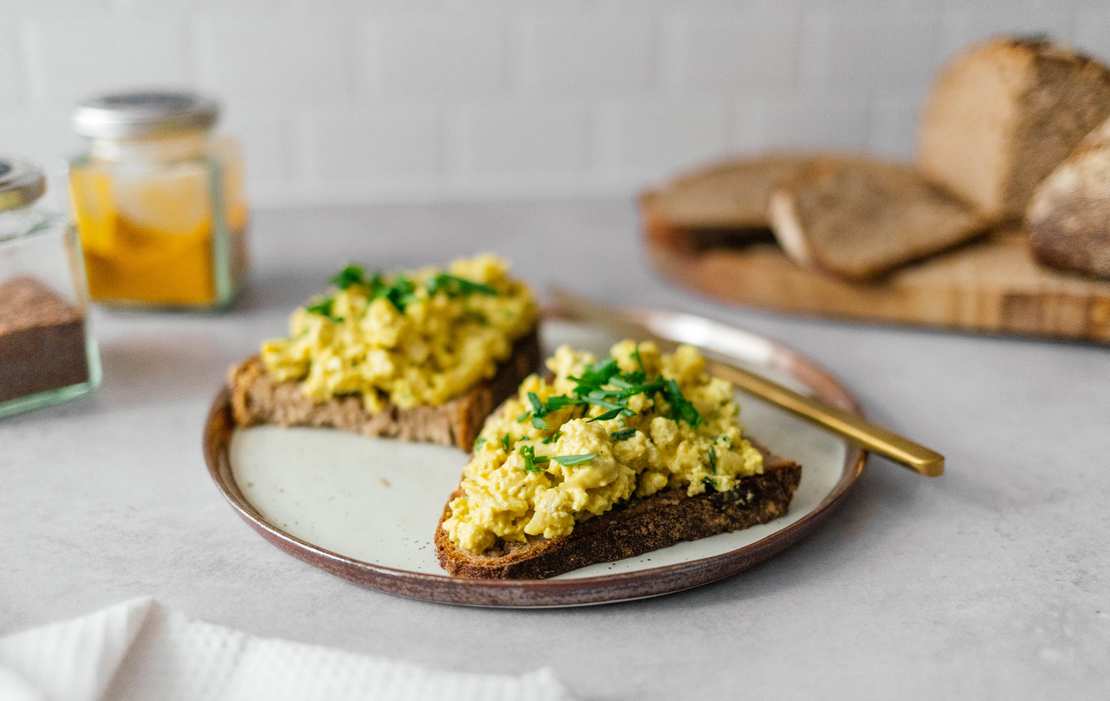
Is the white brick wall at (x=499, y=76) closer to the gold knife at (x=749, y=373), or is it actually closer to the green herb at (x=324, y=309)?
the gold knife at (x=749, y=373)

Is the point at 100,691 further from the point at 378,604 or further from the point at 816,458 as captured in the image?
the point at 816,458

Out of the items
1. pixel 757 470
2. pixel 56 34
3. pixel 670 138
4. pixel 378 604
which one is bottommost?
pixel 378 604

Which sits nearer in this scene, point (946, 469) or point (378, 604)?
point (378, 604)

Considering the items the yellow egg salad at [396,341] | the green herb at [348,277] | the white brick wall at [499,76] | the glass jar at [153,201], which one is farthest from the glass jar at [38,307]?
the white brick wall at [499,76]

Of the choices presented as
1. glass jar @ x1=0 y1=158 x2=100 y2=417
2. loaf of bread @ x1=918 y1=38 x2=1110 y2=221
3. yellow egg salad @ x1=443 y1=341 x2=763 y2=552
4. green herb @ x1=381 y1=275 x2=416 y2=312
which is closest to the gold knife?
yellow egg salad @ x1=443 y1=341 x2=763 y2=552

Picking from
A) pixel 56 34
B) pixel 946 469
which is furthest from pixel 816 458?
pixel 56 34

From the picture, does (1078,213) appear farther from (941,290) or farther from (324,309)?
(324,309)

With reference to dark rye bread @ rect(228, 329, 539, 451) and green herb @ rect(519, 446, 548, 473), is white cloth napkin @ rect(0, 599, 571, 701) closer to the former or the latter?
green herb @ rect(519, 446, 548, 473)

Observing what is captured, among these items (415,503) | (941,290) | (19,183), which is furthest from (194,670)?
(941,290)
